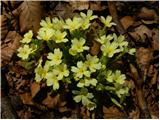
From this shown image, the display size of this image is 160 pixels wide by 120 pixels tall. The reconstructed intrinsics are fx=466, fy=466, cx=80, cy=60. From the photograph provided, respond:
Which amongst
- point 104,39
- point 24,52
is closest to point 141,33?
point 104,39

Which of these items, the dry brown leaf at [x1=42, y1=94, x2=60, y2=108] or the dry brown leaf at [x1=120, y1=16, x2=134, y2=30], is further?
the dry brown leaf at [x1=120, y1=16, x2=134, y2=30]

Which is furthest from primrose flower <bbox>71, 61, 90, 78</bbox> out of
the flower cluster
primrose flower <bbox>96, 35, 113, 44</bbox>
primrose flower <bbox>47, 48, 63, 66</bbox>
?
primrose flower <bbox>96, 35, 113, 44</bbox>

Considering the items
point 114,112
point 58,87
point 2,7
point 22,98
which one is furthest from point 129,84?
point 2,7

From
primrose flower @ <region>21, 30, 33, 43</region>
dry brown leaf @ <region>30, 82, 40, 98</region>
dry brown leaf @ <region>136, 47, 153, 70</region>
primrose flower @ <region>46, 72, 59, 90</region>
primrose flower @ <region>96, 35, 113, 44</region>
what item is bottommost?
dry brown leaf @ <region>30, 82, 40, 98</region>

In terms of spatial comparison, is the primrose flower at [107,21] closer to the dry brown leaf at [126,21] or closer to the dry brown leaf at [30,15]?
the dry brown leaf at [126,21]

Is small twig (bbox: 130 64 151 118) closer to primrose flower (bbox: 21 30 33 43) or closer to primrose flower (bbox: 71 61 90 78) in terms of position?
primrose flower (bbox: 71 61 90 78)
